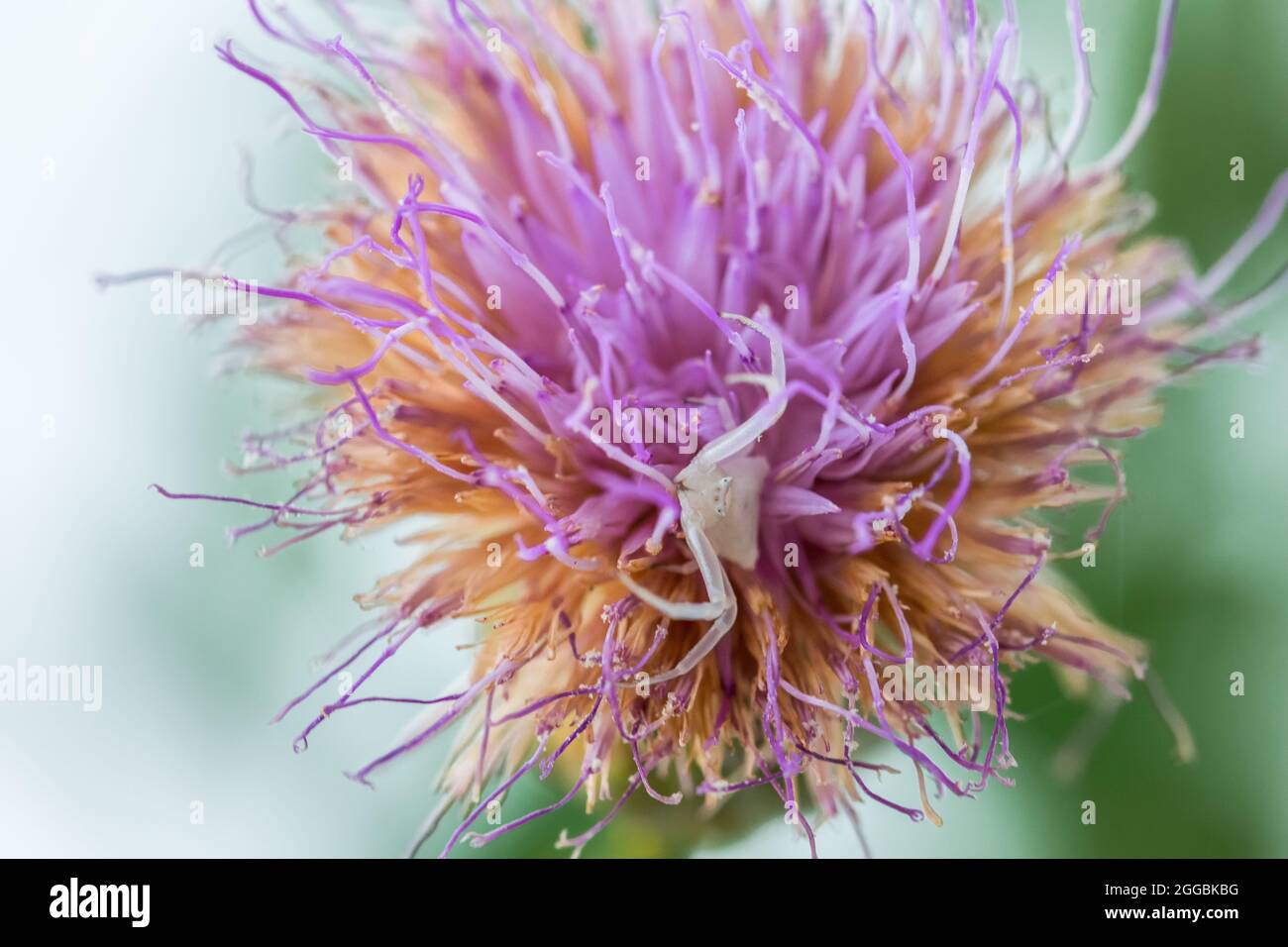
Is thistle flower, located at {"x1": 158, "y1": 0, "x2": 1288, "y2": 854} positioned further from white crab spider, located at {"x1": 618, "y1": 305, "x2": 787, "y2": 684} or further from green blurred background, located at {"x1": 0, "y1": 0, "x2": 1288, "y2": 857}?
green blurred background, located at {"x1": 0, "y1": 0, "x2": 1288, "y2": 857}

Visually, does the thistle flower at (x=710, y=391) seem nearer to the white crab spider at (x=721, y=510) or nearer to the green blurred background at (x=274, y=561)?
the white crab spider at (x=721, y=510)

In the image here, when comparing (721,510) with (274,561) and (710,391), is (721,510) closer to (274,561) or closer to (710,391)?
(710,391)

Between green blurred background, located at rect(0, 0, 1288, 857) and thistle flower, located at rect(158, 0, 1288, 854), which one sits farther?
green blurred background, located at rect(0, 0, 1288, 857)

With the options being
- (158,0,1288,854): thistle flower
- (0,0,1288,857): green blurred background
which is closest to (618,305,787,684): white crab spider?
(158,0,1288,854): thistle flower

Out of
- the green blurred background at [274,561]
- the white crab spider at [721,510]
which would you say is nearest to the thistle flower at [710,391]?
the white crab spider at [721,510]

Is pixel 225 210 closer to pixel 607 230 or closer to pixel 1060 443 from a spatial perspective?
pixel 607 230

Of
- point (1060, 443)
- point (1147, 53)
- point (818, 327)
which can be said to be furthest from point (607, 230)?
point (1147, 53)
